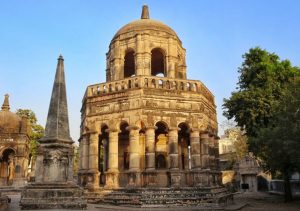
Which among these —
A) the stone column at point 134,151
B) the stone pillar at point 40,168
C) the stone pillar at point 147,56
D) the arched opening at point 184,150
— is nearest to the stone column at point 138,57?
the stone pillar at point 147,56

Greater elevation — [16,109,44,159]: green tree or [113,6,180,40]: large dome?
[113,6,180,40]: large dome

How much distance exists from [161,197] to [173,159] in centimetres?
234

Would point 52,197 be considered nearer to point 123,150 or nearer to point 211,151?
point 123,150

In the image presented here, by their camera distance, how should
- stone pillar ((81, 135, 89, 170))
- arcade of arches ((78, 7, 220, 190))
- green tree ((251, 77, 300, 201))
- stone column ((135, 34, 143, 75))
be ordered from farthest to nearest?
stone column ((135, 34, 143, 75))
stone pillar ((81, 135, 89, 170))
arcade of arches ((78, 7, 220, 190))
green tree ((251, 77, 300, 201))

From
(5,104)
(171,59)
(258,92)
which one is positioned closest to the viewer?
(171,59)

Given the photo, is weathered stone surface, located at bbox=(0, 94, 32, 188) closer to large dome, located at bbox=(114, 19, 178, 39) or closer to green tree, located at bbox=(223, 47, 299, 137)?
large dome, located at bbox=(114, 19, 178, 39)

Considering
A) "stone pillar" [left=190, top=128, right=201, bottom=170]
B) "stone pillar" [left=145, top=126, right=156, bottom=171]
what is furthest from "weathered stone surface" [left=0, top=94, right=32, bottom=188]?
"stone pillar" [left=190, top=128, right=201, bottom=170]

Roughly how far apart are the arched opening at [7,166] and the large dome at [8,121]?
210 cm

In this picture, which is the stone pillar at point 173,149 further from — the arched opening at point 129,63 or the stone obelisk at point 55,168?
the arched opening at point 129,63

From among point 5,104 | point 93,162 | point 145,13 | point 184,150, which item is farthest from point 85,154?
point 5,104

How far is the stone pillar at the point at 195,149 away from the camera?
17.8 meters

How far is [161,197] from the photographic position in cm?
1599

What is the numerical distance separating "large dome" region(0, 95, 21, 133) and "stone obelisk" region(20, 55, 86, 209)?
68.2ft

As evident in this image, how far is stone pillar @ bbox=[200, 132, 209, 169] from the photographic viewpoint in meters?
18.4
